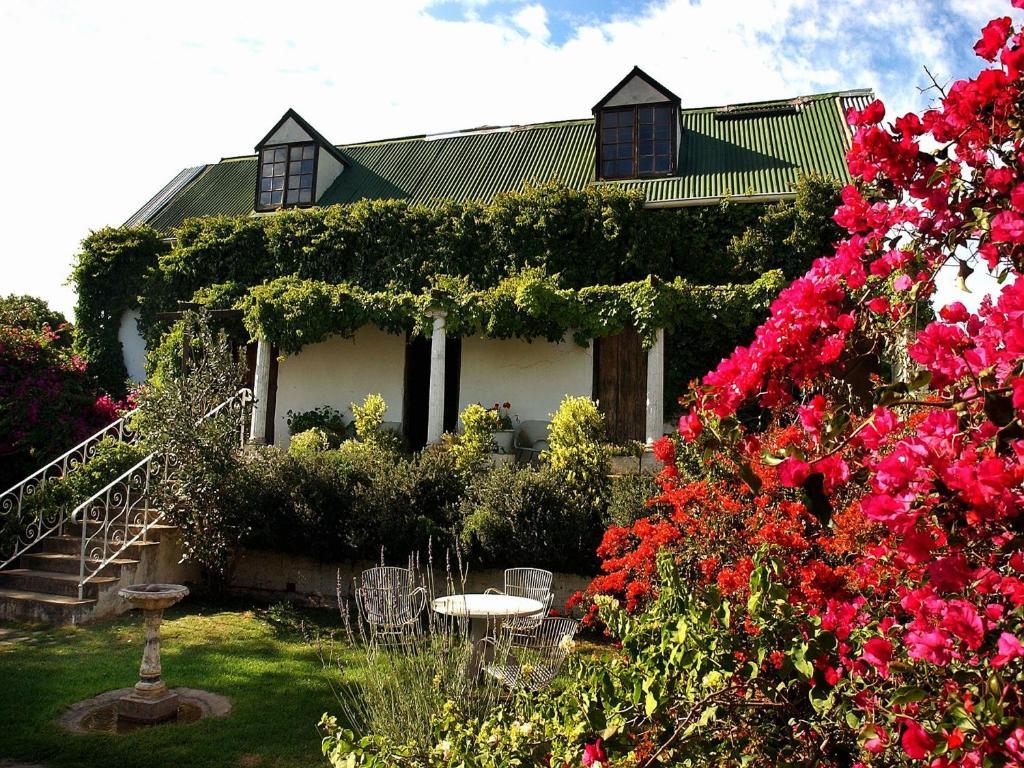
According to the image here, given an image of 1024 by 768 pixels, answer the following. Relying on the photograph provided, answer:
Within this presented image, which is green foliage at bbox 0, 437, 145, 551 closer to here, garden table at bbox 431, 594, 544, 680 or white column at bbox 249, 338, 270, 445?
white column at bbox 249, 338, 270, 445

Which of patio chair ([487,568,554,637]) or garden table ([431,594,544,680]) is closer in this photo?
garden table ([431,594,544,680])

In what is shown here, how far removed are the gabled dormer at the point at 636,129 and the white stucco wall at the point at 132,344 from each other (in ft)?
35.0

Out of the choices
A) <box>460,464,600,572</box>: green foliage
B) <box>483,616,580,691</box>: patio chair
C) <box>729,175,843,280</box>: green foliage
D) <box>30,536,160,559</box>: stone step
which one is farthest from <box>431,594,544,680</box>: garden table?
<box>729,175,843,280</box>: green foliage

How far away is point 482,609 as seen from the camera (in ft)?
23.2

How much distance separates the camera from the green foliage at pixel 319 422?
14492mm

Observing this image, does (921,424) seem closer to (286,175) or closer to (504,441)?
(504,441)

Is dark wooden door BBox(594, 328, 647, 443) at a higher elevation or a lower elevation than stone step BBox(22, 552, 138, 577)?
higher

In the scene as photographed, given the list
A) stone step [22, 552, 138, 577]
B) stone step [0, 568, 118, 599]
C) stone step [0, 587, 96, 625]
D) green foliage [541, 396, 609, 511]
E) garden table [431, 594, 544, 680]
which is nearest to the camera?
garden table [431, 594, 544, 680]

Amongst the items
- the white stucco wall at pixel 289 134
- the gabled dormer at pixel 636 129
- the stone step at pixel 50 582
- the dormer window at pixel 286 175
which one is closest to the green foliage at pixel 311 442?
the stone step at pixel 50 582

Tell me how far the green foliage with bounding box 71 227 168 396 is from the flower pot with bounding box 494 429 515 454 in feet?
31.0

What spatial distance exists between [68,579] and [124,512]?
1.39 metres

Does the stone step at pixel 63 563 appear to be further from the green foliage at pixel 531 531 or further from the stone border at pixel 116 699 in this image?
the green foliage at pixel 531 531

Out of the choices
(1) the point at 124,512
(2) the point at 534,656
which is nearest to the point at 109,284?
(1) the point at 124,512

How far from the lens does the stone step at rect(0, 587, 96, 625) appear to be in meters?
8.76
